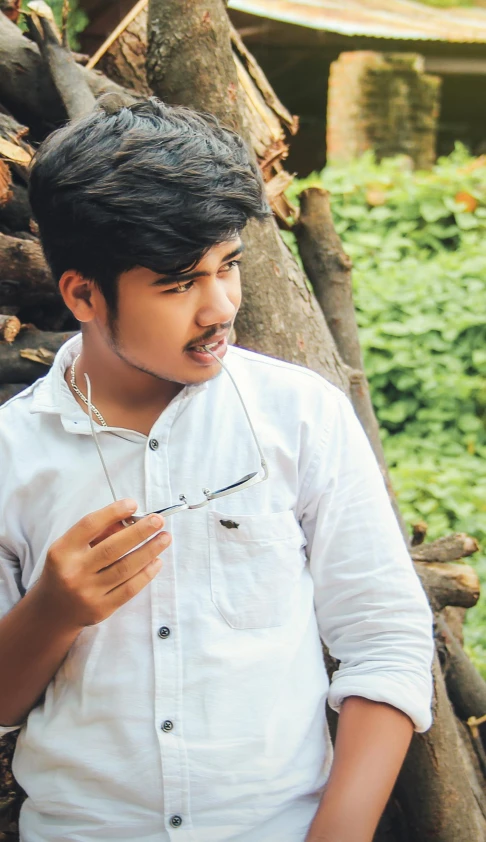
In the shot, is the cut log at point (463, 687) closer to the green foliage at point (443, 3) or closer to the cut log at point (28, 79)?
the cut log at point (28, 79)

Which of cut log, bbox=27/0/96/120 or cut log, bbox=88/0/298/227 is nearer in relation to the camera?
cut log, bbox=27/0/96/120

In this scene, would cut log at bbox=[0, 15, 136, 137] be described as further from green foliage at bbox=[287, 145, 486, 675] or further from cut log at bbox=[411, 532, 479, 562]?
green foliage at bbox=[287, 145, 486, 675]

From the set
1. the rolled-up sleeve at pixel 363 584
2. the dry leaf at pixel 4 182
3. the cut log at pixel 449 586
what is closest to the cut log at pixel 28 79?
the dry leaf at pixel 4 182

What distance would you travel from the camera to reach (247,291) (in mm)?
2287

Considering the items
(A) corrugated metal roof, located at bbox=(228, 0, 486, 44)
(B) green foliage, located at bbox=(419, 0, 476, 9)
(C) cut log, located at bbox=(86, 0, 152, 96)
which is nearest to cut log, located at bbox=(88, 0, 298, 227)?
(C) cut log, located at bbox=(86, 0, 152, 96)

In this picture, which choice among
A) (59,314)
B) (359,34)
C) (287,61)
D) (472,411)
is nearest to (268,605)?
(59,314)

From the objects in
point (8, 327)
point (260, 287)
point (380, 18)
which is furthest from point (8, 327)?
Result: point (380, 18)

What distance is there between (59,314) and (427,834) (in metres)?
1.77

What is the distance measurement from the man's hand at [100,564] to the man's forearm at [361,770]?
1.52ft

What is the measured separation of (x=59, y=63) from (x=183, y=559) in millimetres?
1671

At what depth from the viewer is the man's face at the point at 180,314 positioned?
1441mm

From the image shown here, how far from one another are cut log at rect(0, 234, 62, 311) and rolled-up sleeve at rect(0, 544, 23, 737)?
0.90 meters

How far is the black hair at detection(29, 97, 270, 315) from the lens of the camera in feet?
4.56

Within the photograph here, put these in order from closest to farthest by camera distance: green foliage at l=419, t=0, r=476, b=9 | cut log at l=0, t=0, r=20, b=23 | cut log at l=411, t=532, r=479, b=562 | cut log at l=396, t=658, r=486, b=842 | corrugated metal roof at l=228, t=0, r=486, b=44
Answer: cut log at l=396, t=658, r=486, b=842 < cut log at l=411, t=532, r=479, b=562 < cut log at l=0, t=0, r=20, b=23 < corrugated metal roof at l=228, t=0, r=486, b=44 < green foliage at l=419, t=0, r=476, b=9
